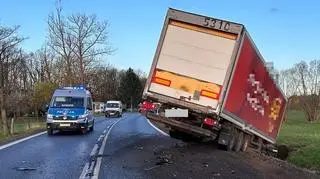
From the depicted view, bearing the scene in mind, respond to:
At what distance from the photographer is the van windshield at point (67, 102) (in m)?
28.6

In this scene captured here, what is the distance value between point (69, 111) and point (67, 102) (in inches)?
31.3

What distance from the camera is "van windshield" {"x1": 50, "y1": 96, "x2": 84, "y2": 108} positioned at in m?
28.6

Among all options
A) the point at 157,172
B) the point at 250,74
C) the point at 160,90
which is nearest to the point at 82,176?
the point at 157,172

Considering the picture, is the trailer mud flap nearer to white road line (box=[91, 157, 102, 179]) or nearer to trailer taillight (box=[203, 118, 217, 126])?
trailer taillight (box=[203, 118, 217, 126])

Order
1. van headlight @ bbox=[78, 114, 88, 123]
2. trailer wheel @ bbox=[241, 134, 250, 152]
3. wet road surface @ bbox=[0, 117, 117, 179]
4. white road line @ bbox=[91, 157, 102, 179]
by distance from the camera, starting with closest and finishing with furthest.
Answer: white road line @ bbox=[91, 157, 102, 179], wet road surface @ bbox=[0, 117, 117, 179], trailer wheel @ bbox=[241, 134, 250, 152], van headlight @ bbox=[78, 114, 88, 123]

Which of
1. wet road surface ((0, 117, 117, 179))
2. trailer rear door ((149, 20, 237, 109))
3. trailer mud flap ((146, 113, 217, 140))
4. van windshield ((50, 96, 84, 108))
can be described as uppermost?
trailer rear door ((149, 20, 237, 109))

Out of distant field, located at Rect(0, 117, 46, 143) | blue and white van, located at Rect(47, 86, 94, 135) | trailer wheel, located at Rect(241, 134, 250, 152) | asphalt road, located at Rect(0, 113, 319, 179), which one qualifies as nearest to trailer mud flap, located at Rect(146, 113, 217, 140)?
asphalt road, located at Rect(0, 113, 319, 179)

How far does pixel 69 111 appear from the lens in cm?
2816

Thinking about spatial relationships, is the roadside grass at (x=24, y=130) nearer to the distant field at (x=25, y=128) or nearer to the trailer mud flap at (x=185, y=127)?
the distant field at (x=25, y=128)

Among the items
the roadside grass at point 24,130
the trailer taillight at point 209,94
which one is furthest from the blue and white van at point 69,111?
the trailer taillight at point 209,94

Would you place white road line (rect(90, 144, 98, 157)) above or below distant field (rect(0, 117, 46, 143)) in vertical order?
above

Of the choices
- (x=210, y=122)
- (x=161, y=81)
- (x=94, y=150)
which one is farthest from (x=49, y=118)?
(x=210, y=122)

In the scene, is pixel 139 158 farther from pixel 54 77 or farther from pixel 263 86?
pixel 54 77

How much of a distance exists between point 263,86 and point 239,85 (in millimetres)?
2019
